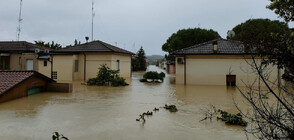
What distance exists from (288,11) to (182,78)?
1531 centimetres

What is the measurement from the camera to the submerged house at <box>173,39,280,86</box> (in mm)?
17161

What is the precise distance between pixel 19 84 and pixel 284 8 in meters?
10.6

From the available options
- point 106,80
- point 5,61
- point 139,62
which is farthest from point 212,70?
point 139,62

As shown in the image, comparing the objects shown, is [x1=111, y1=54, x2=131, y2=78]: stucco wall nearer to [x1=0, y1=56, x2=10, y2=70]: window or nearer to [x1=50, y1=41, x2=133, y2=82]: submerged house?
[x1=50, y1=41, x2=133, y2=82]: submerged house

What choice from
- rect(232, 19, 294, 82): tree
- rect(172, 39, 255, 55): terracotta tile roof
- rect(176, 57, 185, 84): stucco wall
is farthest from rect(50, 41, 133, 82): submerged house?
rect(232, 19, 294, 82): tree

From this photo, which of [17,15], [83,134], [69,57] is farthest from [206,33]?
[83,134]

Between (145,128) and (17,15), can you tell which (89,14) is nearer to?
(17,15)

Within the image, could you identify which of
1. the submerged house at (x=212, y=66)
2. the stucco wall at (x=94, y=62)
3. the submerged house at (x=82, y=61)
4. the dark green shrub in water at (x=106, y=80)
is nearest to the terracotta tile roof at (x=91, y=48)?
the submerged house at (x=82, y=61)

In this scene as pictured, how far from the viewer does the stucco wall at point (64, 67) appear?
20281mm

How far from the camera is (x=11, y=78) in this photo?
10.0 meters

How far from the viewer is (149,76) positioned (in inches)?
794

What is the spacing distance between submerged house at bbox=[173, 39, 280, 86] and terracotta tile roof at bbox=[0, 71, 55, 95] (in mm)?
11597

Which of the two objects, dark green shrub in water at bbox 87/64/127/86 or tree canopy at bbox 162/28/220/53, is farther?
tree canopy at bbox 162/28/220/53

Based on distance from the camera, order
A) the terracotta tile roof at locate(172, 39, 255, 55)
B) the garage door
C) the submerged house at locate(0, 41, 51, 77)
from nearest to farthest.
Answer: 1. the garage door
2. the terracotta tile roof at locate(172, 39, 255, 55)
3. the submerged house at locate(0, 41, 51, 77)
